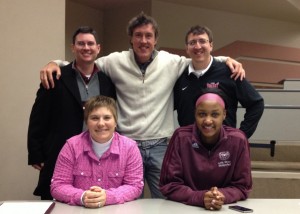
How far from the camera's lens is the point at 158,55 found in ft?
7.38

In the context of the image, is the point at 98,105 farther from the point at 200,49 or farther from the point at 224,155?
the point at 200,49

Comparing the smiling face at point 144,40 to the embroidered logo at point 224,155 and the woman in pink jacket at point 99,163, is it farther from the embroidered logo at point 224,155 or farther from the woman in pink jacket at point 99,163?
the embroidered logo at point 224,155

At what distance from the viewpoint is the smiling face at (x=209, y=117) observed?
1670 millimetres

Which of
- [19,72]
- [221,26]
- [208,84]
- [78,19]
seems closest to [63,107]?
[208,84]

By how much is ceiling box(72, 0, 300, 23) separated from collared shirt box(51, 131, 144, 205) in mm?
5219

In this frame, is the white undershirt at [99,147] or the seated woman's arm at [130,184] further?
the white undershirt at [99,147]

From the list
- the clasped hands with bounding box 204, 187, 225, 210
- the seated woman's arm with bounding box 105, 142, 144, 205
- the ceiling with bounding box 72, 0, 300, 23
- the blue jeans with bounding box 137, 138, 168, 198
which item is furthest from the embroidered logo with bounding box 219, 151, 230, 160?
the ceiling with bounding box 72, 0, 300, 23

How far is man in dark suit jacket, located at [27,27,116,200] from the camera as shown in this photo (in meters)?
2.08

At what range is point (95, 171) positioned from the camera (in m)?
1.67

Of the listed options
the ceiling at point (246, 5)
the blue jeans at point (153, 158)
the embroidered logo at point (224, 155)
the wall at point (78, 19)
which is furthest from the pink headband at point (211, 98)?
the ceiling at point (246, 5)

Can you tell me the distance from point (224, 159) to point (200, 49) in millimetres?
770

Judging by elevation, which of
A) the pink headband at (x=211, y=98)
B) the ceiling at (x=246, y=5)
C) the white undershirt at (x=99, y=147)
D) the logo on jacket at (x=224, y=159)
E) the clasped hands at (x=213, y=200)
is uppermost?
the ceiling at (x=246, y=5)

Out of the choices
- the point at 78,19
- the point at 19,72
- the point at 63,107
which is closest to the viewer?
the point at 63,107

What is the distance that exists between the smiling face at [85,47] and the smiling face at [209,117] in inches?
31.3
